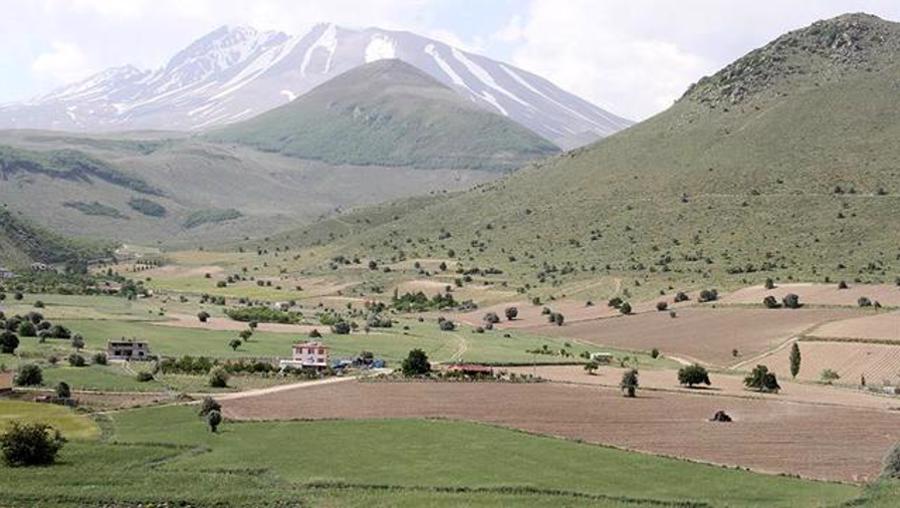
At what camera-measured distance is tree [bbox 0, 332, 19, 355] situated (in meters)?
77.9

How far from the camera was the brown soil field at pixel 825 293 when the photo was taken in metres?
99.6

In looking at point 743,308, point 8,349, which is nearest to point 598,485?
point 8,349

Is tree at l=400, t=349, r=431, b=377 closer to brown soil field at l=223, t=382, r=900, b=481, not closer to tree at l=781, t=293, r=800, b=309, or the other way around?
brown soil field at l=223, t=382, r=900, b=481

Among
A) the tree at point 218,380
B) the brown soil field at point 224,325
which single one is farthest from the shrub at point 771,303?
the tree at point 218,380

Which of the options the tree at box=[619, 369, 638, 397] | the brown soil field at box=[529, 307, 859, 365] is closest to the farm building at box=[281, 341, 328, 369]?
the tree at box=[619, 369, 638, 397]

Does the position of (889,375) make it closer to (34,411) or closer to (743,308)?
(743,308)

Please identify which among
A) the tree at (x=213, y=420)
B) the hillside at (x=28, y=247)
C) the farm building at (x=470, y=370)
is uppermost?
the hillside at (x=28, y=247)

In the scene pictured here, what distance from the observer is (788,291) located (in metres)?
107

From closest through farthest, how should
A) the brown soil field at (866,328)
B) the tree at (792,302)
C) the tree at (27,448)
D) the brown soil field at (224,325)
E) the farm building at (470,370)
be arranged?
the tree at (27,448) < the farm building at (470,370) < the brown soil field at (866,328) < the tree at (792,302) < the brown soil field at (224,325)

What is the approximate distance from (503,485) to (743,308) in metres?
65.9

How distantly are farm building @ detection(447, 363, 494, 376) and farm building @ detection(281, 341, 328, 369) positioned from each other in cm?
906

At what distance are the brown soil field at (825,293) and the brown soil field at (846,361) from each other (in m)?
15.6

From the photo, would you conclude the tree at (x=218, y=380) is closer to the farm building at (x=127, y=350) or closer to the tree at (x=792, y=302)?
the farm building at (x=127, y=350)

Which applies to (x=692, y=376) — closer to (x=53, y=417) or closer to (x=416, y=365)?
(x=416, y=365)
